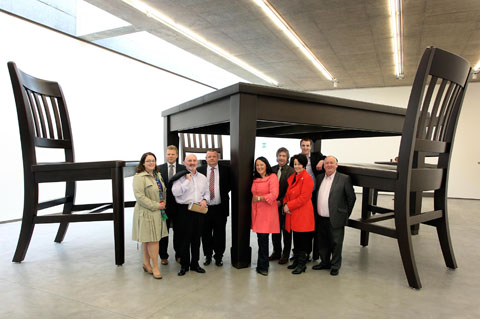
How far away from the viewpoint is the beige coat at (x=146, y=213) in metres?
1.89

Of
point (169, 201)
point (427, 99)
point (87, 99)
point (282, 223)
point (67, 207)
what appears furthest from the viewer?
point (87, 99)

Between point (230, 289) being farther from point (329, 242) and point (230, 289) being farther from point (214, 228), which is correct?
point (329, 242)

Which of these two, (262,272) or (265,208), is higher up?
(265,208)

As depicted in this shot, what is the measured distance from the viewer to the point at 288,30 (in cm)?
489

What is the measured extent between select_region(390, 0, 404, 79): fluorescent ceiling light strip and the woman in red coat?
304cm

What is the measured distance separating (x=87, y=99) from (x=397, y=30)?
4.72 m

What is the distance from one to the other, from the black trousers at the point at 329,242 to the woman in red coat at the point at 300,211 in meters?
0.08

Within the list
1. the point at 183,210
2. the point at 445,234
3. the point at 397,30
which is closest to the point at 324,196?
the point at 445,234

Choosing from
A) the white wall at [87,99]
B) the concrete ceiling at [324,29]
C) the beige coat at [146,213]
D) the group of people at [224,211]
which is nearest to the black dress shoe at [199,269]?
the group of people at [224,211]

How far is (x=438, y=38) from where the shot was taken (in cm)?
502

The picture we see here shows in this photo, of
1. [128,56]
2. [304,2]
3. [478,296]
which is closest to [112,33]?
[128,56]

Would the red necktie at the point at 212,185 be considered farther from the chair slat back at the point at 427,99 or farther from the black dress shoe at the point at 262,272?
the chair slat back at the point at 427,99

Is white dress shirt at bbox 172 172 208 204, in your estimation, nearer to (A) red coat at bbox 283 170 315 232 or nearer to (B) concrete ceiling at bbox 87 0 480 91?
(A) red coat at bbox 283 170 315 232

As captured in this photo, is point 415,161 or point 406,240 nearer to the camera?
point 406,240
